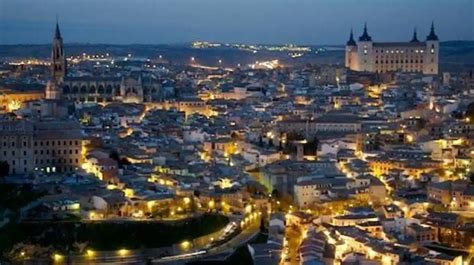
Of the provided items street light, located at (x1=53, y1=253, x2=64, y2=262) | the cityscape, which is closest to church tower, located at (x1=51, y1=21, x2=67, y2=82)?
the cityscape

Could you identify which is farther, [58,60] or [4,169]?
[58,60]

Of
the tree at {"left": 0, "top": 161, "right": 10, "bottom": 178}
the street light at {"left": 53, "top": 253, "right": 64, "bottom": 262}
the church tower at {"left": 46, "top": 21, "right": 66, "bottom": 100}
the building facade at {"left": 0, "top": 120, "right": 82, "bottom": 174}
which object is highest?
the church tower at {"left": 46, "top": 21, "right": 66, "bottom": 100}

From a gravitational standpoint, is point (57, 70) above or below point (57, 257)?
above

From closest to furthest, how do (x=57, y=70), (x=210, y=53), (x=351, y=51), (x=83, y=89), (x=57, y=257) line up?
(x=57, y=257) → (x=83, y=89) → (x=57, y=70) → (x=351, y=51) → (x=210, y=53)

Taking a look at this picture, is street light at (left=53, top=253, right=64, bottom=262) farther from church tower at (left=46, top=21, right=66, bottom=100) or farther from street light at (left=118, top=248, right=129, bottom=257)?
church tower at (left=46, top=21, right=66, bottom=100)

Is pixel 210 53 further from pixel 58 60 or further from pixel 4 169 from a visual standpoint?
pixel 4 169

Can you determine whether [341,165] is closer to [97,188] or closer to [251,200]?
[251,200]

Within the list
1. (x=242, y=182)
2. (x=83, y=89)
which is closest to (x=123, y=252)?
(x=242, y=182)

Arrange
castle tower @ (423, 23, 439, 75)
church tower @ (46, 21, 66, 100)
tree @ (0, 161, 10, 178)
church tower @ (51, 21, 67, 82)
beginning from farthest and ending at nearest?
castle tower @ (423, 23, 439, 75) < church tower @ (51, 21, 67, 82) < church tower @ (46, 21, 66, 100) < tree @ (0, 161, 10, 178)
